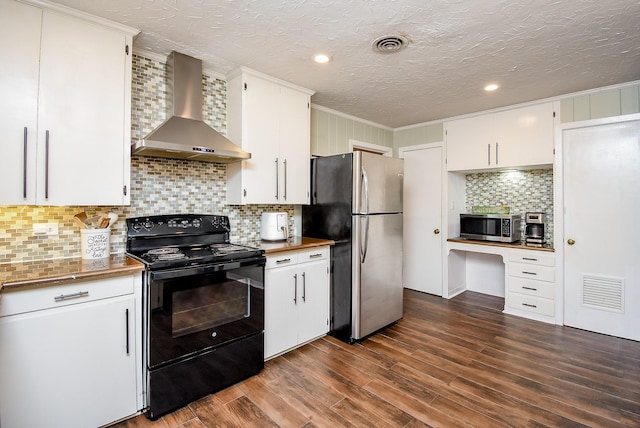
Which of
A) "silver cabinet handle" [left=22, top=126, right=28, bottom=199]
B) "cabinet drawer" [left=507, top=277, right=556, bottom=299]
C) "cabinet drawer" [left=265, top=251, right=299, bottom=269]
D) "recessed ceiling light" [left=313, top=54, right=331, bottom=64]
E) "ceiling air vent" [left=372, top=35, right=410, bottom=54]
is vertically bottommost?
"cabinet drawer" [left=507, top=277, right=556, bottom=299]

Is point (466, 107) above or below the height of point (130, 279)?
above

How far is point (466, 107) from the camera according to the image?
12.0 ft

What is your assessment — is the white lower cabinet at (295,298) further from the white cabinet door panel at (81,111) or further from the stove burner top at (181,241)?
the white cabinet door panel at (81,111)

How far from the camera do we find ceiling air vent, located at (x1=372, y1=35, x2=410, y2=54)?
212 cm

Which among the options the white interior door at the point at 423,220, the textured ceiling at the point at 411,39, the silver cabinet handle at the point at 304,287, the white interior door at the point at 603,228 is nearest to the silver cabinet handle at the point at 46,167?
the textured ceiling at the point at 411,39

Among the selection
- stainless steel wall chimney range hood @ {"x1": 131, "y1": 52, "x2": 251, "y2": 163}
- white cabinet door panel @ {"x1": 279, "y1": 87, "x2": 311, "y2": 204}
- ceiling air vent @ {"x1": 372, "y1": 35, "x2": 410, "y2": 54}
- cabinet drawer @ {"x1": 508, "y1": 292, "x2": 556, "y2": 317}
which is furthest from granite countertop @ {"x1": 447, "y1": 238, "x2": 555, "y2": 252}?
stainless steel wall chimney range hood @ {"x1": 131, "y1": 52, "x2": 251, "y2": 163}

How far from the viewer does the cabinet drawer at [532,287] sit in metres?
3.32

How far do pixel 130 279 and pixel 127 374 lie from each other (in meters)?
0.55

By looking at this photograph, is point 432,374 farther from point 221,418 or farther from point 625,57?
point 625,57

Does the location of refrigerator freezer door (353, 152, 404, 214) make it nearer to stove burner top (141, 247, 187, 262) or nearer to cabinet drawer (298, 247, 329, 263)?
cabinet drawer (298, 247, 329, 263)

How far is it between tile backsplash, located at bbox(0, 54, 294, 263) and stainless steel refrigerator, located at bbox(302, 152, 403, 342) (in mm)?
628

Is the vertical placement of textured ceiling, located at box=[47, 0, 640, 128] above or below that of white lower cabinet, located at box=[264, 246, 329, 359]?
above

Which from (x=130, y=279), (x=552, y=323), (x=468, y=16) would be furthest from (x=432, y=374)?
(x=468, y=16)

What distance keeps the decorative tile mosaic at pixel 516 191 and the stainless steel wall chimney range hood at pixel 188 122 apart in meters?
3.39
